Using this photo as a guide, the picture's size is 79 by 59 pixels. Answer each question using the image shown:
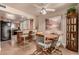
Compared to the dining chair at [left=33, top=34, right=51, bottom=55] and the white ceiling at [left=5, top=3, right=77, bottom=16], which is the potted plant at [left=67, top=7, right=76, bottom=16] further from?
the dining chair at [left=33, top=34, right=51, bottom=55]

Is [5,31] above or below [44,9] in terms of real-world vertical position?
below

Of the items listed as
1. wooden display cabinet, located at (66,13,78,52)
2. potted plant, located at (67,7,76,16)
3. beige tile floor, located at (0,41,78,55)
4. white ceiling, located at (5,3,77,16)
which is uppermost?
white ceiling, located at (5,3,77,16)

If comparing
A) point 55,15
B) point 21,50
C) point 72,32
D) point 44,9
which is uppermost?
point 44,9

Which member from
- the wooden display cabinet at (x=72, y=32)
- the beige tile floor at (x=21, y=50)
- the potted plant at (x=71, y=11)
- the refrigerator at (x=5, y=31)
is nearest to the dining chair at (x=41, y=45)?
the beige tile floor at (x=21, y=50)

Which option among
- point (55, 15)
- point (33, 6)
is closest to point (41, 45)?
point (55, 15)

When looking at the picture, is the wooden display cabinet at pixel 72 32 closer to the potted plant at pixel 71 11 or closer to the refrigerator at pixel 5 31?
the potted plant at pixel 71 11

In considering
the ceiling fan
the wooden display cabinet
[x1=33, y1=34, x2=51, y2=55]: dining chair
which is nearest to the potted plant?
the wooden display cabinet

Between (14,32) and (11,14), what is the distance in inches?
11.7

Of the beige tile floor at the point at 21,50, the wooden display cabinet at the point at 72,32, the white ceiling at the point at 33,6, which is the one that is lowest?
the beige tile floor at the point at 21,50

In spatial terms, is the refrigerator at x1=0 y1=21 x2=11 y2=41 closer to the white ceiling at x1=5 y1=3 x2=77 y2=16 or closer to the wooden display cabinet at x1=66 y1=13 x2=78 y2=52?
the white ceiling at x1=5 y1=3 x2=77 y2=16

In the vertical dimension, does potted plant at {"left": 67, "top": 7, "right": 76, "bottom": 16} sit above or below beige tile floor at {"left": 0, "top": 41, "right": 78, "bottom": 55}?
above

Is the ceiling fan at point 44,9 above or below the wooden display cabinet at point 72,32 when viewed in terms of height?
above

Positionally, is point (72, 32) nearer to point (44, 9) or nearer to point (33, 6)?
point (44, 9)
